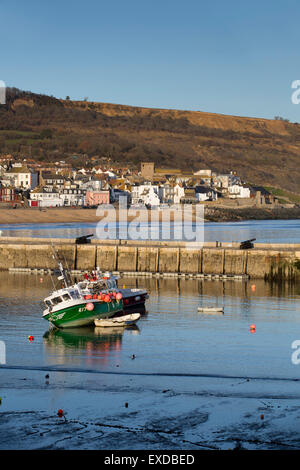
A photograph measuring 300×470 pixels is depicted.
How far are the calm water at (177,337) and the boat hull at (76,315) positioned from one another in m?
0.38

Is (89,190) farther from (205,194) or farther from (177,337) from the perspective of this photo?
(177,337)

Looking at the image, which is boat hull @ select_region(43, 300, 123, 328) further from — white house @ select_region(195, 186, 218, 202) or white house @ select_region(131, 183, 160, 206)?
white house @ select_region(195, 186, 218, 202)

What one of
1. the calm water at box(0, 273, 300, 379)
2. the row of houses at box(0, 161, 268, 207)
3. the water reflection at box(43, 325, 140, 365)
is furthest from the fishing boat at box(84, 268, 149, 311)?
the row of houses at box(0, 161, 268, 207)

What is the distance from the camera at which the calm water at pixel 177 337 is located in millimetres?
27516

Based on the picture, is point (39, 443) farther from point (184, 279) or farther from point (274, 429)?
point (184, 279)

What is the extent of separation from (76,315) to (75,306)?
16.4 inches

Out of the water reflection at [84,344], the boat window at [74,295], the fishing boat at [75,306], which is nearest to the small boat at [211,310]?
the water reflection at [84,344]

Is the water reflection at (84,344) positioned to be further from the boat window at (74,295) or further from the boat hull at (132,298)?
the boat hull at (132,298)

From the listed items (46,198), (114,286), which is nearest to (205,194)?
(46,198)

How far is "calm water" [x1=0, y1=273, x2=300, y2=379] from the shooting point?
27.5 metres

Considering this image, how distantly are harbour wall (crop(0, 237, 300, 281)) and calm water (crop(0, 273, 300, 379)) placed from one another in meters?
6.17

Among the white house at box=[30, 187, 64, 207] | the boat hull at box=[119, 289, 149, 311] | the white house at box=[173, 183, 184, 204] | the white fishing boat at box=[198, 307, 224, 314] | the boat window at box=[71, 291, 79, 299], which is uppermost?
the white house at box=[173, 183, 184, 204]

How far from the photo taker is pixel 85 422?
2042 cm
